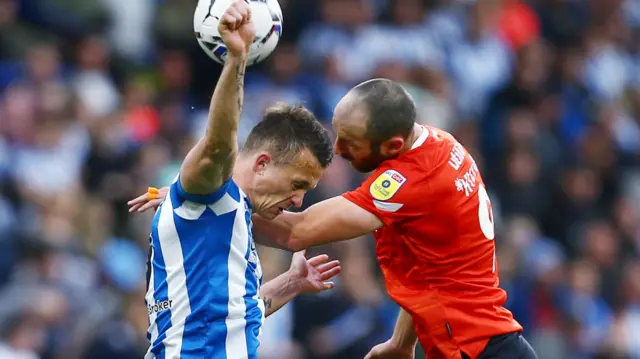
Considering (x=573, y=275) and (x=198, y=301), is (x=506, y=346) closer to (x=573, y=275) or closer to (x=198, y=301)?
(x=198, y=301)

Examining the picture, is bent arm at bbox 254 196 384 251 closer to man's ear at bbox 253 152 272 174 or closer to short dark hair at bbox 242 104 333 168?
short dark hair at bbox 242 104 333 168

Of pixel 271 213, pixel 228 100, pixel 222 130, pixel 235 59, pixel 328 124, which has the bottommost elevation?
pixel 328 124

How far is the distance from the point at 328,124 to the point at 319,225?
618 centimetres

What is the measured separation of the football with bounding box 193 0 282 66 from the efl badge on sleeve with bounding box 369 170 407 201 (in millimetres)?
813

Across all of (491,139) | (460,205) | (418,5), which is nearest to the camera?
(460,205)

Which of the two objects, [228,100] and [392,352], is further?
[392,352]

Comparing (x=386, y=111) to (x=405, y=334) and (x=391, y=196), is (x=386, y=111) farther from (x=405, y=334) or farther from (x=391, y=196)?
(x=405, y=334)

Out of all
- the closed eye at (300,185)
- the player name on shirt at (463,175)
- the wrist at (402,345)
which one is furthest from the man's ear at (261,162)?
the wrist at (402,345)

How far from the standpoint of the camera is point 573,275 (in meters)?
12.9

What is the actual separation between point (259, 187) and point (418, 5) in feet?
31.0

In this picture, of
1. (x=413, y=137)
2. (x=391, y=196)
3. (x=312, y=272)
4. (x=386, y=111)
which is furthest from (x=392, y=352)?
(x=386, y=111)

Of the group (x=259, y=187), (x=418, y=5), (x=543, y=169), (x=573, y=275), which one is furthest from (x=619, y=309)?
(x=259, y=187)

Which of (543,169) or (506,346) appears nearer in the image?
(506,346)

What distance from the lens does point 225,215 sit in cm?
534
